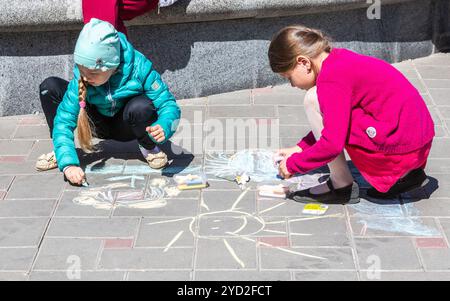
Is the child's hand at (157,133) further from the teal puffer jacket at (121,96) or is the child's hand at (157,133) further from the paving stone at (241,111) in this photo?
the paving stone at (241,111)

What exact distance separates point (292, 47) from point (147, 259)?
114cm

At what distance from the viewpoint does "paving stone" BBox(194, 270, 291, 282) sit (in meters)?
3.45

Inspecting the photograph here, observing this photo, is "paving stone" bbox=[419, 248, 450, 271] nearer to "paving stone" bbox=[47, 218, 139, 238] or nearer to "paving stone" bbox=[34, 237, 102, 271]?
"paving stone" bbox=[47, 218, 139, 238]

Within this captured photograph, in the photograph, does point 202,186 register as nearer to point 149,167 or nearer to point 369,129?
point 149,167

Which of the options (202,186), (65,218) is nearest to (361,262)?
(202,186)

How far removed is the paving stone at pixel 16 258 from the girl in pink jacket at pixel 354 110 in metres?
1.19

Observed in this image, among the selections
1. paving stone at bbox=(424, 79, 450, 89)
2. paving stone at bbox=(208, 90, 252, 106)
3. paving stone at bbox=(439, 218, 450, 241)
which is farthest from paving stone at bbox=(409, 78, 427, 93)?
paving stone at bbox=(439, 218, 450, 241)

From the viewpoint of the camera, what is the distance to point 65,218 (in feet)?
13.1

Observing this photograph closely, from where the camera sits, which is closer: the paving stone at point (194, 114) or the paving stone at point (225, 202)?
the paving stone at point (225, 202)

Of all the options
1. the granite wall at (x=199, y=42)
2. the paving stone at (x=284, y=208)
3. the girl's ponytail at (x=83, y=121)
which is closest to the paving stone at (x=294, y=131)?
the granite wall at (x=199, y=42)

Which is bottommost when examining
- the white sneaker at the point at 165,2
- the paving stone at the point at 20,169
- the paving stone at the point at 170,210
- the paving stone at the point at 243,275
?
the paving stone at the point at 20,169

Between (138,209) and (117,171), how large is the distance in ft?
1.61

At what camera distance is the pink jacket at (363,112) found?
375 centimetres

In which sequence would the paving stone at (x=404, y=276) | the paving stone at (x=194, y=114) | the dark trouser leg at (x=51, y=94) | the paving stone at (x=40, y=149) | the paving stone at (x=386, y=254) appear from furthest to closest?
the paving stone at (x=194, y=114) < the paving stone at (x=40, y=149) < the dark trouser leg at (x=51, y=94) < the paving stone at (x=386, y=254) < the paving stone at (x=404, y=276)
